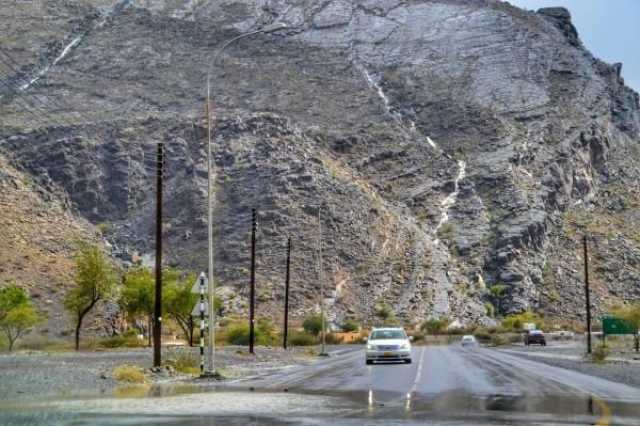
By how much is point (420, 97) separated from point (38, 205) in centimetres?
6013

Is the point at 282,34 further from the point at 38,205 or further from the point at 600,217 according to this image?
the point at 38,205

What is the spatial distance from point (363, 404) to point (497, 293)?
85.0 m

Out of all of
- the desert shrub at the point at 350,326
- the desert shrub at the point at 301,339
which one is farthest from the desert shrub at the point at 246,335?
the desert shrub at the point at 350,326

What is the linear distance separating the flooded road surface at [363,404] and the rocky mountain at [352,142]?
54042mm

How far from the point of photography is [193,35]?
481 feet

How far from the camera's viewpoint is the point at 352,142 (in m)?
118

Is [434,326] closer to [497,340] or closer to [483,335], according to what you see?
[483,335]

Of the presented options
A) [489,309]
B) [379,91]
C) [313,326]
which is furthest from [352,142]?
[313,326]

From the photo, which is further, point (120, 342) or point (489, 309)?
point (489, 309)

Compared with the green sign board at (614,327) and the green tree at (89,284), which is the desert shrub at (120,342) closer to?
the green tree at (89,284)

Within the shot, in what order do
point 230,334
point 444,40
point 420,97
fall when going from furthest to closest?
point 444,40 < point 420,97 < point 230,334

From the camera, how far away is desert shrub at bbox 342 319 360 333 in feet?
298

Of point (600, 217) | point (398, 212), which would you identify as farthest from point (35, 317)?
point (600, 217)

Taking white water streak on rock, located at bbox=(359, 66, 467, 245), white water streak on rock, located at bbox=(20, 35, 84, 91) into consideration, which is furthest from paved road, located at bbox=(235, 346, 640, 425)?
white water streak on rock, located at bbox=(20, 35, 84, 91)
